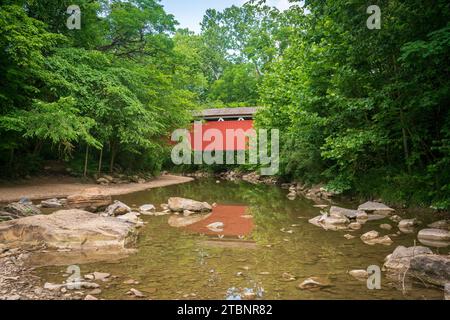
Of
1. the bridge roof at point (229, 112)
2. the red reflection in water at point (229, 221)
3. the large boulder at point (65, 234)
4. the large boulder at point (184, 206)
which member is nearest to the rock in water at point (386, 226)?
the red reflection in water at point (229, 221)

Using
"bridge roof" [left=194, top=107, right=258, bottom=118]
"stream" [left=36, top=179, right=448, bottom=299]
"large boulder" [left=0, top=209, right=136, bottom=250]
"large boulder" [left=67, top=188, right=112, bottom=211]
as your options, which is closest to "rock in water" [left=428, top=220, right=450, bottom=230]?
"stream" [left=36, top=179, right=448, bottom=299]

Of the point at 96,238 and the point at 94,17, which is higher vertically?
the point at 94,17

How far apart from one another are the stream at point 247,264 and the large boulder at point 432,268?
16 centimetres

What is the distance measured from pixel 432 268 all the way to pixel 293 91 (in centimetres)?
1352

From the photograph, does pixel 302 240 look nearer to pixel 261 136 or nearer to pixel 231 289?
pixel 231 289

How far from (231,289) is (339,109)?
9163 millimetres

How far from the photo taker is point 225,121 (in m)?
30.8

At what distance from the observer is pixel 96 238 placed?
250 inches

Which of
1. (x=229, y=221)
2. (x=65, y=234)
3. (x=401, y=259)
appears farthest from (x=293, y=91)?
(x=65, y=234)

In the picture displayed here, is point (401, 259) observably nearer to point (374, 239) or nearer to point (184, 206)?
point (374, 239)

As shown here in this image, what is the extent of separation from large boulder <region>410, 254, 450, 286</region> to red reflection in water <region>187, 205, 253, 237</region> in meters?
3.73
